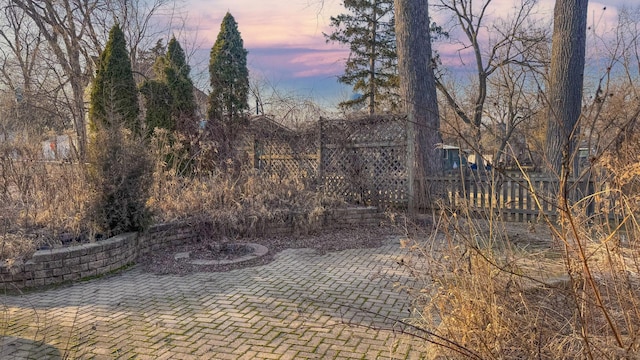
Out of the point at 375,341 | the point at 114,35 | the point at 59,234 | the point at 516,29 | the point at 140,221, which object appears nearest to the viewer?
the point at 375,341

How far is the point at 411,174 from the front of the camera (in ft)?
26.8

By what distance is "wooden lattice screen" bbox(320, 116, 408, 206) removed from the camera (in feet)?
27.2

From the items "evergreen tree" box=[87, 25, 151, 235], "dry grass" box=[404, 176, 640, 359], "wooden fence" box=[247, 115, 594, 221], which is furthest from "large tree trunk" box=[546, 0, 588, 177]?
"evergreen tree" box=[87, 25, 151, 235]

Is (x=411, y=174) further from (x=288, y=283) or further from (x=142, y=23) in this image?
(x=142, y=23)

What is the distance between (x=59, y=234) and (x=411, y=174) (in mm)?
5919

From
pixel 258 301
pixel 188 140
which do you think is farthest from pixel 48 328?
pixel 188 140

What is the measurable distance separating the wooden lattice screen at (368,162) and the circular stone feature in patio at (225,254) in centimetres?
284

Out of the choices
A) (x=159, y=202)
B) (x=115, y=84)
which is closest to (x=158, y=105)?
(x=115, y=84)

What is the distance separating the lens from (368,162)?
845cm

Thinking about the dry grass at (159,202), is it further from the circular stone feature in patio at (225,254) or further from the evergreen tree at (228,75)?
the evergreen tree at (228,75)

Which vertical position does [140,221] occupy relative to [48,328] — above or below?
above

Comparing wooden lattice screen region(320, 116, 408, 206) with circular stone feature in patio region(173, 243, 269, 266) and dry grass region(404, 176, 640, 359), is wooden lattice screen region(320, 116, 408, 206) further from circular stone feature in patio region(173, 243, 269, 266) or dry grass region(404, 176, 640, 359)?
dry grass region(404, 176, 640, 359)

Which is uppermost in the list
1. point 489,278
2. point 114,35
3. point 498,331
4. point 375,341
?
point 114,35

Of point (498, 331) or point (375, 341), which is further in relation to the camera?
point (375, 341)
